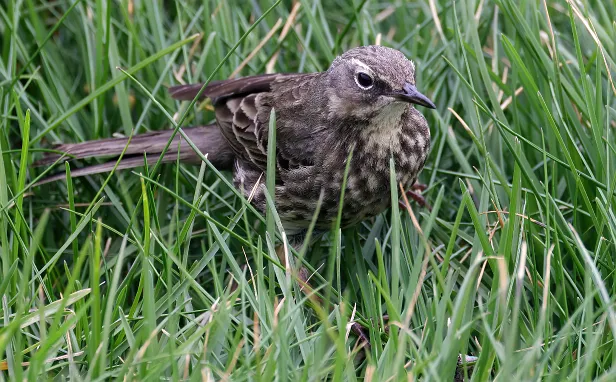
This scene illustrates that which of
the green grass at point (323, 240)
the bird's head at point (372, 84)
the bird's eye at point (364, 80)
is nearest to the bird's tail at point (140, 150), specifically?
the green grass at point (323, 240)

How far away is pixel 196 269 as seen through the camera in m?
3.34

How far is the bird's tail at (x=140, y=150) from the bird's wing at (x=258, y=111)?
0.15 m

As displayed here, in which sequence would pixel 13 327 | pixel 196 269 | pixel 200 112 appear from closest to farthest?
1. pixel 13 327
2. pixel 196 269
3. pixel 200 112

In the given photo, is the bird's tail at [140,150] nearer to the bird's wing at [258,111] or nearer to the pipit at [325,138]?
the pipit at [325,138]

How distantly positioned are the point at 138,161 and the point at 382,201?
132 centimetres

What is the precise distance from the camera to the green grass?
9.05 feet

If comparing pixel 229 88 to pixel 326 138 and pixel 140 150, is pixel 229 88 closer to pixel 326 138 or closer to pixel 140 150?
pixel 140 150

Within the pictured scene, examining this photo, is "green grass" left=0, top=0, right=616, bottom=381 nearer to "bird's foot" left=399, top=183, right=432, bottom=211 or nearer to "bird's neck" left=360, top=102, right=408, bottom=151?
"bird's foot" left=399, top=183, right=432, bottom=211

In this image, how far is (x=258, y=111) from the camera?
4285 millimetres

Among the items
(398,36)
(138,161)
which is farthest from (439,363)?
(398,36)

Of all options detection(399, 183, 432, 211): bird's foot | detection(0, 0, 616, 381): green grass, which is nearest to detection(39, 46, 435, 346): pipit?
detection(0, 0, 616, 381): green grass

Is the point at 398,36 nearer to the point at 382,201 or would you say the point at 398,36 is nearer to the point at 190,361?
the point at 382,201

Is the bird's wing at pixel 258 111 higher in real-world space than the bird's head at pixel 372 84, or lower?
lower

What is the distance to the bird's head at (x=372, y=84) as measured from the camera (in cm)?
349
